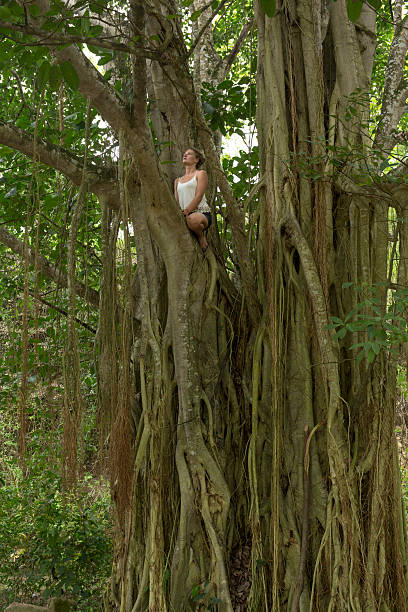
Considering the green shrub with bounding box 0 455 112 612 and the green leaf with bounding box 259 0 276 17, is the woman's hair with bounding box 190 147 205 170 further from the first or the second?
the green shrub with bounding box 0 455 112 612

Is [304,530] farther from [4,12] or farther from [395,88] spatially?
[395,88]

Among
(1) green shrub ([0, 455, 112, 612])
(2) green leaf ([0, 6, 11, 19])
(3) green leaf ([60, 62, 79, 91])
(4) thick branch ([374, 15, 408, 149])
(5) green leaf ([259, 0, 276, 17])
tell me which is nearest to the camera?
(5) green leaf ([259, 0, 276, 17])

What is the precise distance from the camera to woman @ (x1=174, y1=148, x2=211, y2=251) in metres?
2.93

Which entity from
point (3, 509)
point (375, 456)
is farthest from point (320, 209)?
point (3, 509)

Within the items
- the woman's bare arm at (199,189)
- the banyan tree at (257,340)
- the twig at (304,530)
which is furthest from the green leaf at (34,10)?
the twig at (304,530)

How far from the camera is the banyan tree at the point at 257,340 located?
8.43ft

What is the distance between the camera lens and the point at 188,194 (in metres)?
3.01

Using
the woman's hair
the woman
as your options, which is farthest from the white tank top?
the woman's hair

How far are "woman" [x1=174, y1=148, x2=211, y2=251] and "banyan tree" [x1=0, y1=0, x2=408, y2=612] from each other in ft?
0.24

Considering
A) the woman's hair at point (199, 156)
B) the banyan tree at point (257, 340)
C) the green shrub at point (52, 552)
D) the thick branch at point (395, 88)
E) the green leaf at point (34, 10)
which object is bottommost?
the green shrub at point (52, 552)

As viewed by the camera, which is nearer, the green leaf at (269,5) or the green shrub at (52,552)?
the green leaf at (269,5)

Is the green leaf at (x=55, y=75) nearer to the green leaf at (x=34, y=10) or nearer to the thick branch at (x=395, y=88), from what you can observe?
the green leaf at (x=34, y=10)

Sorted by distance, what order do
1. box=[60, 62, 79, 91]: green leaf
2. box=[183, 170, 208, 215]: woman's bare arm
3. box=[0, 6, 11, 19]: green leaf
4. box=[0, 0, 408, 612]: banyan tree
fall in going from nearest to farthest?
1. box=[0, 6, 11, 19]: green leaf
2. box=[60, 62, 79, 91]: green leaf
3. box=[0, 0, 408, 612]: banyan tree
4. box=[183, 170, 208, 215]: woman's bare arm

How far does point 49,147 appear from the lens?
290 cm
